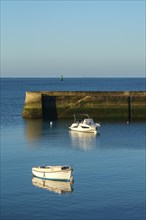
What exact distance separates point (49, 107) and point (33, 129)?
356 inches

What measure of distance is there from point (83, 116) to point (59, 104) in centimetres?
351

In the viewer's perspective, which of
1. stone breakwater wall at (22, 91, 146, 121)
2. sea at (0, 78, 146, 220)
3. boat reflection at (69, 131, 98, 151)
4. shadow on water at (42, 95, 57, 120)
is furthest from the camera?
shadow on water at (42, 95, 57, 120)

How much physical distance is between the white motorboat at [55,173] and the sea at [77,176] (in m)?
0.39

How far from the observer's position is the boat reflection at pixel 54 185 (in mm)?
31984

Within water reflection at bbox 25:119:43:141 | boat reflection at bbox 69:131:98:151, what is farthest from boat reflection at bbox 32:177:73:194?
water reflection at bbox 25:119:43:141

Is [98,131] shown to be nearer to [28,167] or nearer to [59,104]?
[59,104]

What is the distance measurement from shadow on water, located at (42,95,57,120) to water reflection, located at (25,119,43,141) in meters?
1.75

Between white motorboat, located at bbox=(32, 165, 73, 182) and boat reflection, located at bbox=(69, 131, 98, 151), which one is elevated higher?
white motorboat, located at bbox=(32, 165, 73, 182)

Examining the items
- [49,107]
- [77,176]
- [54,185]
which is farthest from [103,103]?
[54,185]

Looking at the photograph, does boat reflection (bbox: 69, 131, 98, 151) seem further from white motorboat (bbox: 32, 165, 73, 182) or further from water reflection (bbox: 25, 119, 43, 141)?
white motorboat (bbox: 32, 165, 73, 182)

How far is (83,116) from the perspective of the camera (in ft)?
218

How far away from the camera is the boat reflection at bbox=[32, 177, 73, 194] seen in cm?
3198

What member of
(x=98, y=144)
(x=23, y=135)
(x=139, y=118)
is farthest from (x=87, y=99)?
(x=98, y=144)

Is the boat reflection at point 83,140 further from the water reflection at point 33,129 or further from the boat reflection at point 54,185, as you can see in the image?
the boat reflection at point 54,185
